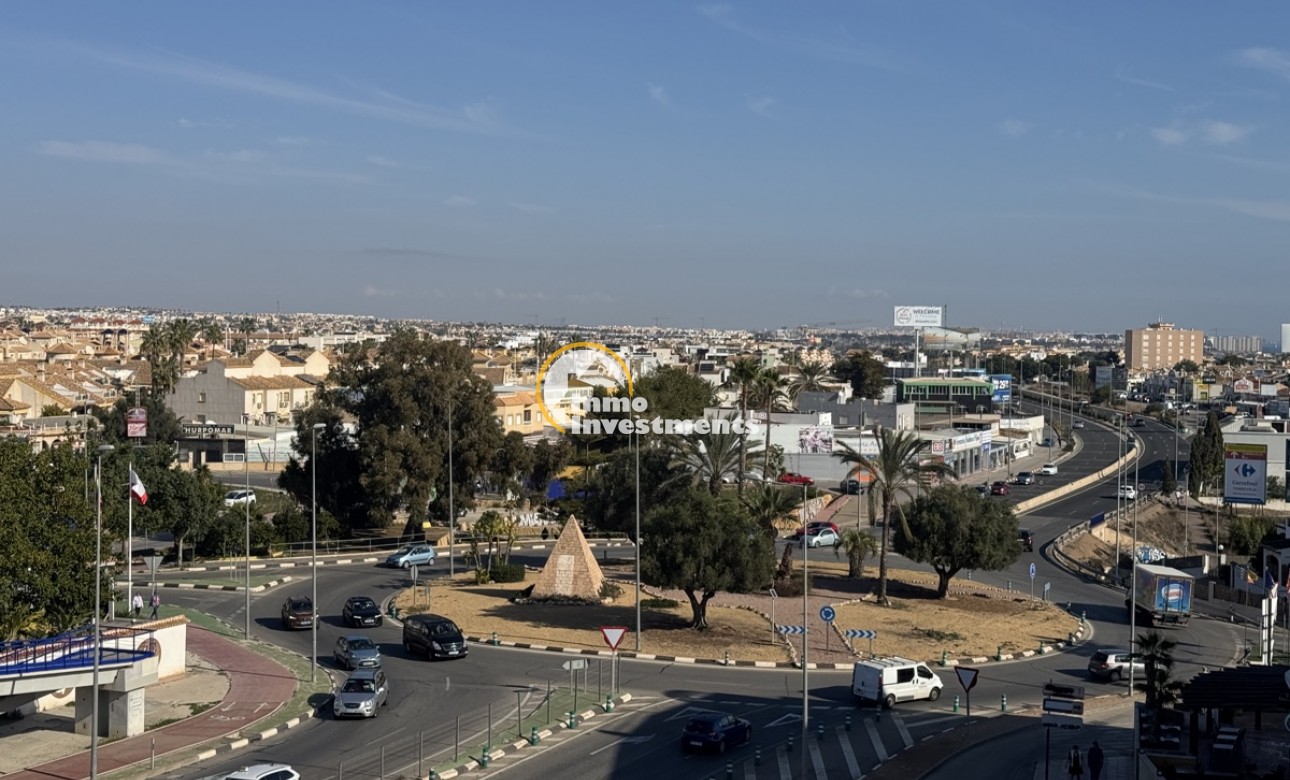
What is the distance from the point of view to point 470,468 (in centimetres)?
6738

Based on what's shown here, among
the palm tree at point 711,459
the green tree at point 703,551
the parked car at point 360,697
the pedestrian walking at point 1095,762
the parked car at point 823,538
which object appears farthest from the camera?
the parked car at point 823,538

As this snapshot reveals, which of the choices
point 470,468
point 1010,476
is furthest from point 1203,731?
point 1010,476

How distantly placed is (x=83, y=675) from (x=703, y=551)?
19918mm

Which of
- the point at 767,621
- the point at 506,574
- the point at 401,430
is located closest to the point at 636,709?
the point at 767,621

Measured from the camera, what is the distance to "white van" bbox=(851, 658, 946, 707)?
34.6 metres

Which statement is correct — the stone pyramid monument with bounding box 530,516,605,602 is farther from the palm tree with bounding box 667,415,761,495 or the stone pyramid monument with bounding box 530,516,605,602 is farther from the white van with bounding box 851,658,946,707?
the white van with bounding box 851,658,946,707

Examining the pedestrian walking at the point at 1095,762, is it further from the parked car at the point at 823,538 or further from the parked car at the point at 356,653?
the parked car at the point at 823,538

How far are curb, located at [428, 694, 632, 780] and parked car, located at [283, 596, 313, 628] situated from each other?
14.4m

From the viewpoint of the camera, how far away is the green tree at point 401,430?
6581 cm

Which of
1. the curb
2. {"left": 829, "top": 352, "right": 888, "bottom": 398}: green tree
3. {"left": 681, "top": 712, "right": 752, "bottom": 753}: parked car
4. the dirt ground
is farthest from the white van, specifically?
{"left": 829, "top": 352, "right": 888, "bottom": 398}: green tree

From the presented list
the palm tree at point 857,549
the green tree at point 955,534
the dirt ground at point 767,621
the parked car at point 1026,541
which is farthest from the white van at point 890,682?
the parked car at point 1026,541

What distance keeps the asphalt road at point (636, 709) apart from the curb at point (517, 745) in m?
0.46

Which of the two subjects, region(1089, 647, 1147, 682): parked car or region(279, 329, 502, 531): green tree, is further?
region(279, 329, 502, 531): green tree

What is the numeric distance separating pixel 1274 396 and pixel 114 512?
191m
